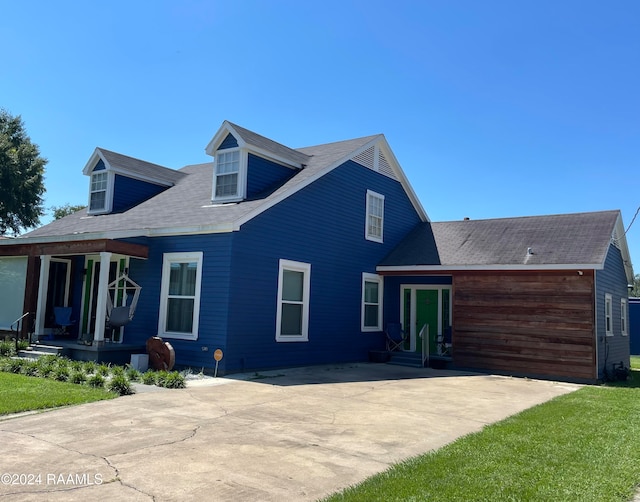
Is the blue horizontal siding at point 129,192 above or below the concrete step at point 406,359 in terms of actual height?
above

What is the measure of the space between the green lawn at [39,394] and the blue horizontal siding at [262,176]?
622 cm

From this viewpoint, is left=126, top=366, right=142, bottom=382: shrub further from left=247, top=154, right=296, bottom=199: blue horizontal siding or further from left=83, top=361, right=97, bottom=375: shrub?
left=247, top=154, right=296, bottom=199: blue horizontal siding

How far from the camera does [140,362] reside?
36.0 feet

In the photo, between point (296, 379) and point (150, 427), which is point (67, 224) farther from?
point (150, 427)

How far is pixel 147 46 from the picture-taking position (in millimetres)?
13422

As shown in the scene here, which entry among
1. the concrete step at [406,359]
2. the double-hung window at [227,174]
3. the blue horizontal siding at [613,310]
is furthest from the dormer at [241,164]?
the blue horizontal siding at [613,310]

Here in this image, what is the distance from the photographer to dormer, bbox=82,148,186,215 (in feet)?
53.5

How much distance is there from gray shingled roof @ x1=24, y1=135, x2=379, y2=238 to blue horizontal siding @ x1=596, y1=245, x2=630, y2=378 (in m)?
7.79

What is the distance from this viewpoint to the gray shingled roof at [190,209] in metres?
12.0

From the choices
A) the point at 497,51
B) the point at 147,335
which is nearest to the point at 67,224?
the point at 147,335

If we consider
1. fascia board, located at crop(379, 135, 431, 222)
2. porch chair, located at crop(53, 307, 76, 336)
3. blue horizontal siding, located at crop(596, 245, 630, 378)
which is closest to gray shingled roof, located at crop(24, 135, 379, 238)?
fascia board, located at crop(379, 135, 431, 222)

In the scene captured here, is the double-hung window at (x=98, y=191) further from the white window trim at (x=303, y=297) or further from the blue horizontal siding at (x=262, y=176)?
the white window trim at (x=303, y=297)

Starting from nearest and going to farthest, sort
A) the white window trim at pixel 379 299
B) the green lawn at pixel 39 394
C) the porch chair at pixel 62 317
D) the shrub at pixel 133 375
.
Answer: the green lawn at pixel 39 394, the shrub at pixel 133 375, the porch chair at pixel 62 317, the white window trim at pixel 379 299

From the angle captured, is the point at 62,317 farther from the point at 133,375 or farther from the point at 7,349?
the point at 133,375
